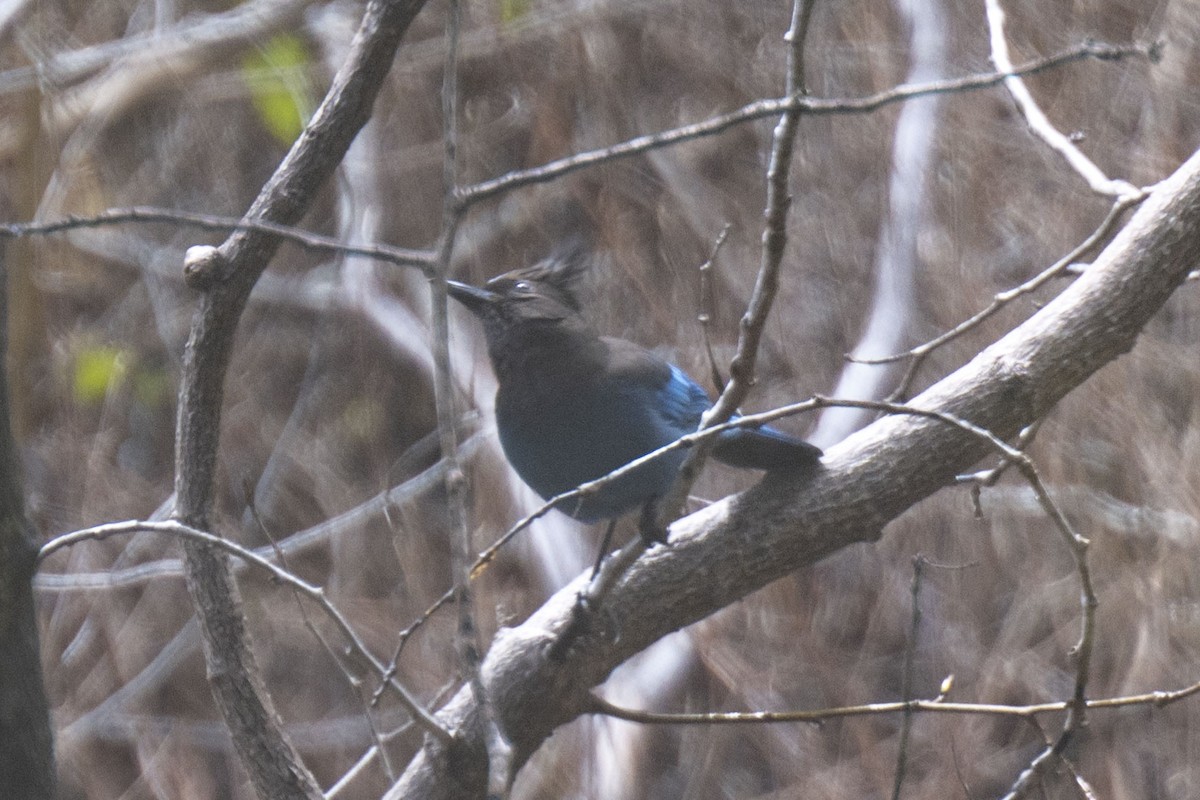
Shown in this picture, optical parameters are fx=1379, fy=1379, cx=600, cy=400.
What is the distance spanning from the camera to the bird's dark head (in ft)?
11.1

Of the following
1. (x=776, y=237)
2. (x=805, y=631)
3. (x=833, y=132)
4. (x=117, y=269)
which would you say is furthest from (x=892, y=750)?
(x=117, y=269)

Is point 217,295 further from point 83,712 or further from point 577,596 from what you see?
point 83,712

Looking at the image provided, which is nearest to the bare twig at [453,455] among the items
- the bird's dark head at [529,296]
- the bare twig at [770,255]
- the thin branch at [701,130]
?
the thin branch at [701,130]

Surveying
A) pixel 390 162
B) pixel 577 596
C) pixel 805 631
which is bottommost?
pixel 805 631

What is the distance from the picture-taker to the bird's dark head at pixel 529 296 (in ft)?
11.1

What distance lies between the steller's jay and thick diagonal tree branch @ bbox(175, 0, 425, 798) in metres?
0.84

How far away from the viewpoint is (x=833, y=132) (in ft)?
18.4

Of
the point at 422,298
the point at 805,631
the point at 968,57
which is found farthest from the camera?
the point at 422,298

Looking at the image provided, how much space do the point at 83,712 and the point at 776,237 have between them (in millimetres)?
5458

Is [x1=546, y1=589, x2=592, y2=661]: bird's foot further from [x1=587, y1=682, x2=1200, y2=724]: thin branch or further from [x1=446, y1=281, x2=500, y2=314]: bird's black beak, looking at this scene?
[x1=446, y1=281, x2=500, y2=314]: bird's black beak

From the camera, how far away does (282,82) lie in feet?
18.4

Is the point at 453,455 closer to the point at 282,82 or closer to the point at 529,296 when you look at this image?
the point at 529,296

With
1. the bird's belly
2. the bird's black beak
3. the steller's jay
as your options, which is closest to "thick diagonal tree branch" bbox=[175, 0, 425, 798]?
the steller's jay

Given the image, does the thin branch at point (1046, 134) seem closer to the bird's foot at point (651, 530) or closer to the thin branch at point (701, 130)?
the thin branch at point (701, 130)
